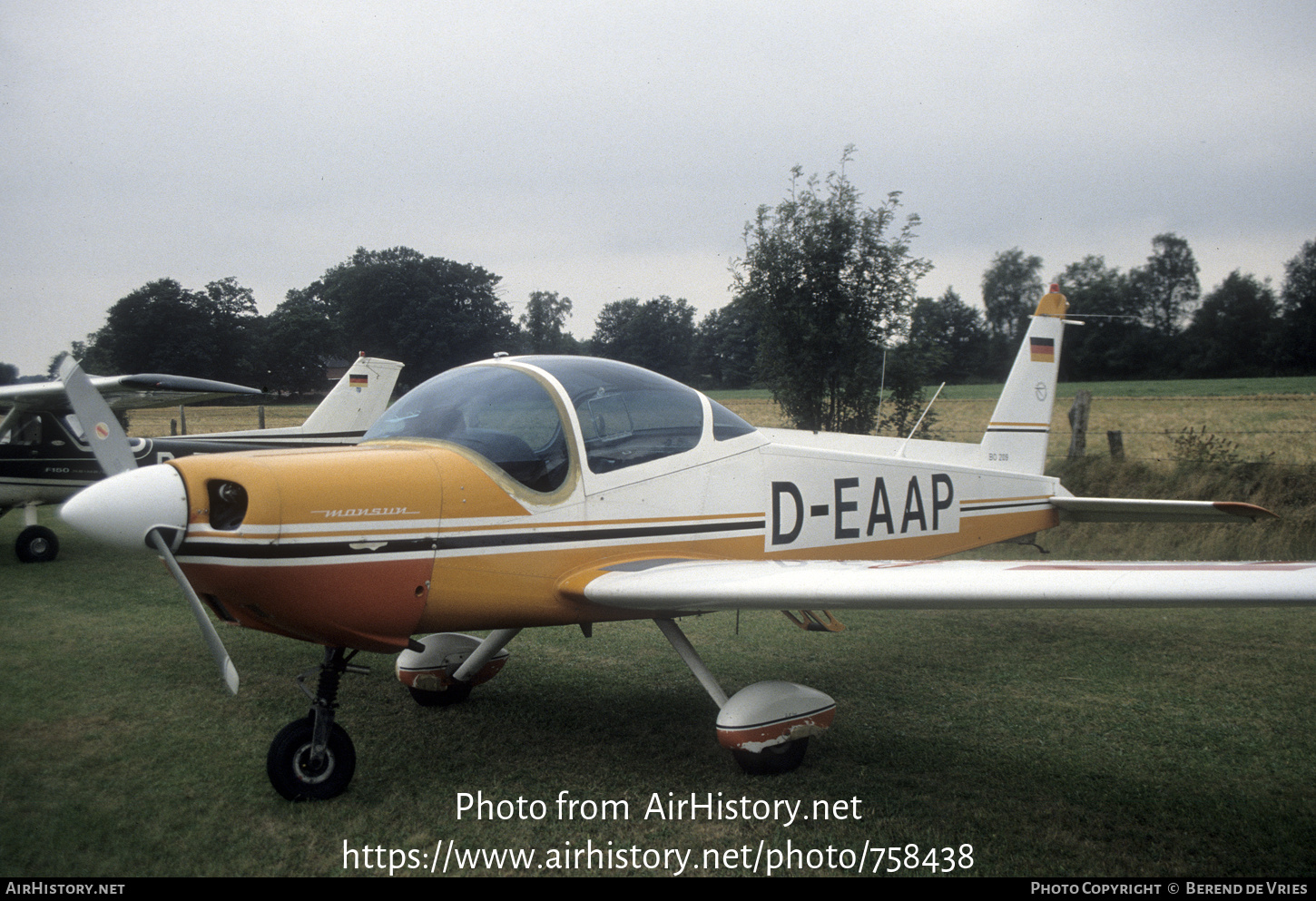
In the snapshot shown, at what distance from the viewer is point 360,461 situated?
125 inches

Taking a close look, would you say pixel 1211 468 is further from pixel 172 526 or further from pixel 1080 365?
pixel 172 526

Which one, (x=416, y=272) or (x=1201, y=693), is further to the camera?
(x=416, y=272)

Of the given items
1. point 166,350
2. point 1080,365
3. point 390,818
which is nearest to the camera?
point 390,818

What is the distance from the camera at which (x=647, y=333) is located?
682 inches

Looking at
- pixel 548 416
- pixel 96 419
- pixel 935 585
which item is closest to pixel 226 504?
pixel 96 419

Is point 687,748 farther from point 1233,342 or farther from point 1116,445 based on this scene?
point 1233,342

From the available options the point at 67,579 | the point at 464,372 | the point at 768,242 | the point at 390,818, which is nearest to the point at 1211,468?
the point at 768,242

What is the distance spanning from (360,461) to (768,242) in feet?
26.4

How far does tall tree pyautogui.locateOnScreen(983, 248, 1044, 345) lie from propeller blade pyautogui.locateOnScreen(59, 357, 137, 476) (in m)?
13.2

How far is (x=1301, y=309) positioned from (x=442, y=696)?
761 inches

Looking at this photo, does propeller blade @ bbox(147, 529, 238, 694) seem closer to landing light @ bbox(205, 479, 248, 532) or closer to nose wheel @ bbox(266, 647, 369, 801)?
landing light @ bbox(205, 479, 248, 532)

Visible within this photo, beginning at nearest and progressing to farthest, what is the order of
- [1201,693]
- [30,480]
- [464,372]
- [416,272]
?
1. [464,372]
2. [1201,693]
3. [30,480]
4. [416,272]

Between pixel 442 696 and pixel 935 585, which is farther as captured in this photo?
pixel 442 696

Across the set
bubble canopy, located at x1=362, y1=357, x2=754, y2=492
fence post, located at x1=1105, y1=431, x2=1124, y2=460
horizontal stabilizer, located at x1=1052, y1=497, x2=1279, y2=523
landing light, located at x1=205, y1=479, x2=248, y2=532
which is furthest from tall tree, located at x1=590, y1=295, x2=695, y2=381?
landing light, located at x1=205, y1=479, x2=248, y2=532
